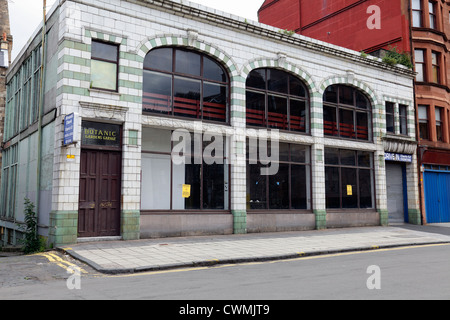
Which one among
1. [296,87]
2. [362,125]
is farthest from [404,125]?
[296,87]

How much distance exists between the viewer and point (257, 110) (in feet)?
59.1

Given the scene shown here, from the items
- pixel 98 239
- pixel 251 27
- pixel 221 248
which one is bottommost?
pixel 221 248

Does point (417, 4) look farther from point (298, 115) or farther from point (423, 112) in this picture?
point (298, 115)

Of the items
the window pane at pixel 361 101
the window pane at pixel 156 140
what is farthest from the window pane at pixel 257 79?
the window pane at pixel 361 101

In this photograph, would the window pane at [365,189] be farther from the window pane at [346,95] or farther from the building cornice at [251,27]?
the building cornice at [251,27]

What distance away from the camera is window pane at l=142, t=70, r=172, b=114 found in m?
15.3

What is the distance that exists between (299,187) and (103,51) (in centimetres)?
1001

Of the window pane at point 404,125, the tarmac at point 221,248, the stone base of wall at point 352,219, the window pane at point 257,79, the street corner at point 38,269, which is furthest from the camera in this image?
the window pane at point 404,125

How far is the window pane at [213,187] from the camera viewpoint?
16188 mm

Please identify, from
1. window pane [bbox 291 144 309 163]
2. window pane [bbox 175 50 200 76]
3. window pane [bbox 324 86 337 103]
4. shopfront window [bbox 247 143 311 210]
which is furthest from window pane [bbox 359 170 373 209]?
A: window pane [bbox 175 50 200 76]

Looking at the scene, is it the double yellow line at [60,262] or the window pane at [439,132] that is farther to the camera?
the window pane at [439,132]

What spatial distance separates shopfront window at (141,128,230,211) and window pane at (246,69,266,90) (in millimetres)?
2993

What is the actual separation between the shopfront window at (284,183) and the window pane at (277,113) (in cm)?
92

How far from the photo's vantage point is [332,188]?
19688 millimetres
